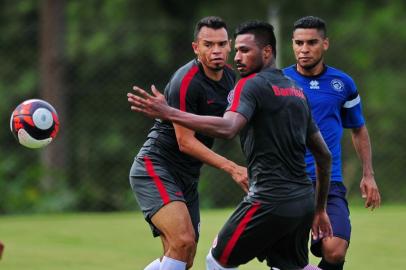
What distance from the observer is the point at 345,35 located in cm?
1730

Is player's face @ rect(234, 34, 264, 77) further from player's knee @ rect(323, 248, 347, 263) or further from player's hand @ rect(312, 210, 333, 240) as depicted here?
player's knee @ rect(323, 248, 347, 263)

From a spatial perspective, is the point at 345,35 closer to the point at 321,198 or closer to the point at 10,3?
the point at 10,3

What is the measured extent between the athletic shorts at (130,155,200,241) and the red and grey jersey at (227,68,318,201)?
1.28m

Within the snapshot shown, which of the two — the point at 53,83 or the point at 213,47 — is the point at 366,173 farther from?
the point at 53,83

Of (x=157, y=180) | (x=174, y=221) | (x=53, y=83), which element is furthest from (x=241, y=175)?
(x=53, y=83)

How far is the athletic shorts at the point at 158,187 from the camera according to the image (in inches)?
295

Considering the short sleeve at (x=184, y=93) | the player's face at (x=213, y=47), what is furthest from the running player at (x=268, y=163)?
the player's face at (x=213, y=47)

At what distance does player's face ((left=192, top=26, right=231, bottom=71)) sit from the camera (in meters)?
7.67

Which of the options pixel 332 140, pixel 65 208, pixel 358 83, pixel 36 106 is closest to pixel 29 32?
pixel 65 208

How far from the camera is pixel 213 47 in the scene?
7742mm

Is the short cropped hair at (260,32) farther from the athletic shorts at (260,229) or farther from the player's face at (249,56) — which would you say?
the athletic shorts at (260,229)

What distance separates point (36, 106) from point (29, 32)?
8838 millimetres

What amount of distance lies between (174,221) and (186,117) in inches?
63.3

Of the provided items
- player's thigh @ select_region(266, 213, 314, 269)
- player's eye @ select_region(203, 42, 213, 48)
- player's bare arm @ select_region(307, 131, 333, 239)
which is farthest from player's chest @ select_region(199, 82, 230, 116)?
player's thigh @ select_region(266, 213, 314, 269)
